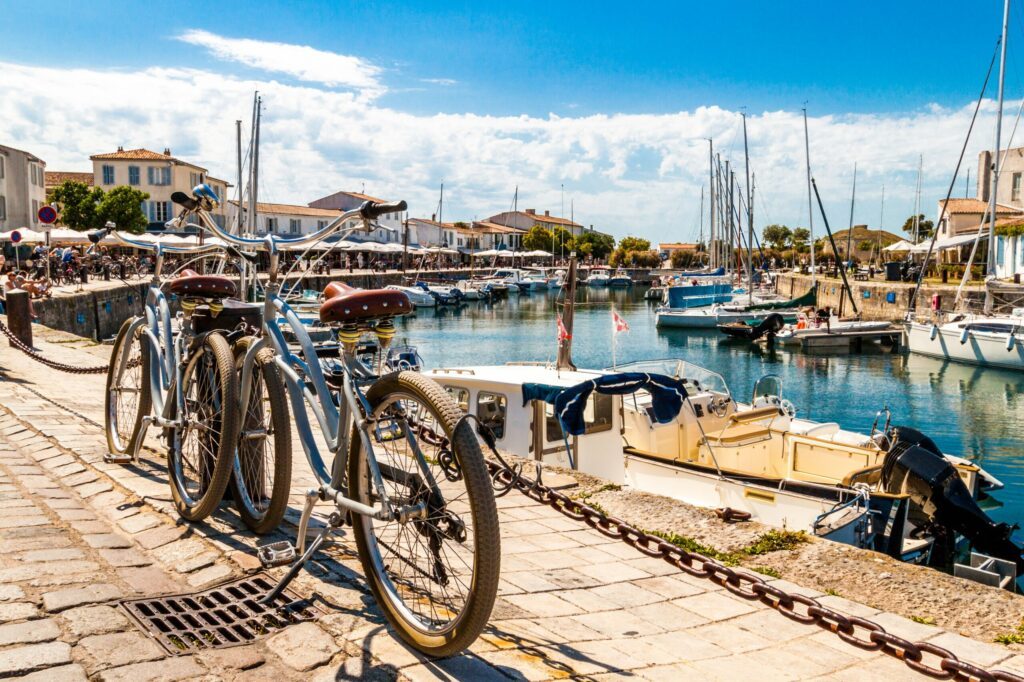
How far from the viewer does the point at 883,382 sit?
30906 millimetres

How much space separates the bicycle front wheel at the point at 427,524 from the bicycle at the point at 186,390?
117 centimetres

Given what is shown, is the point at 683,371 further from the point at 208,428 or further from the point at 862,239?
the point at 862,239

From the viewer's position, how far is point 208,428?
15.2 feet

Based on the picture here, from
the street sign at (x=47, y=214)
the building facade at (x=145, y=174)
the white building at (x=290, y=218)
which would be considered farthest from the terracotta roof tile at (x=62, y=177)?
the street sign at (x=47, y=214)

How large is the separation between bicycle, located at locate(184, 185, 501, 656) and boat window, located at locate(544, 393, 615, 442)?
8.47 m

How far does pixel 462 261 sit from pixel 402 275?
40.1 metres

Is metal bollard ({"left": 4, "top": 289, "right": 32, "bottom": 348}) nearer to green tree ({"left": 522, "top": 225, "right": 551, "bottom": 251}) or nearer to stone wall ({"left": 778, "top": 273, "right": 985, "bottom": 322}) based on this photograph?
stone wall ({"left": 778, "top": 273, "right": 985, "bottom": 322})

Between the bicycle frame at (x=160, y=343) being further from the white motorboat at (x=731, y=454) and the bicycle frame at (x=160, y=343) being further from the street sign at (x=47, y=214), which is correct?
the street sign at (x=47, y=214)

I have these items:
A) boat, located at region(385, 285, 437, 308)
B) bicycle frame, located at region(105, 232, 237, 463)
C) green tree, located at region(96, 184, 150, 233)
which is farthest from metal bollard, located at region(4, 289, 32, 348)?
boat, located at region(385, 285, 437, 308)

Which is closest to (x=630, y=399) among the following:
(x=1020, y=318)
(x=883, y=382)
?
(x=883, y=382)

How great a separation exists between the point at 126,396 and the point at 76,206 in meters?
54.7

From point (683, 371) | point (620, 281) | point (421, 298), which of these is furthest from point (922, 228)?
point (683, 371)

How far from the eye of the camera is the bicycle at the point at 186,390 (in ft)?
14.3

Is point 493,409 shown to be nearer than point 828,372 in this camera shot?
Yes
